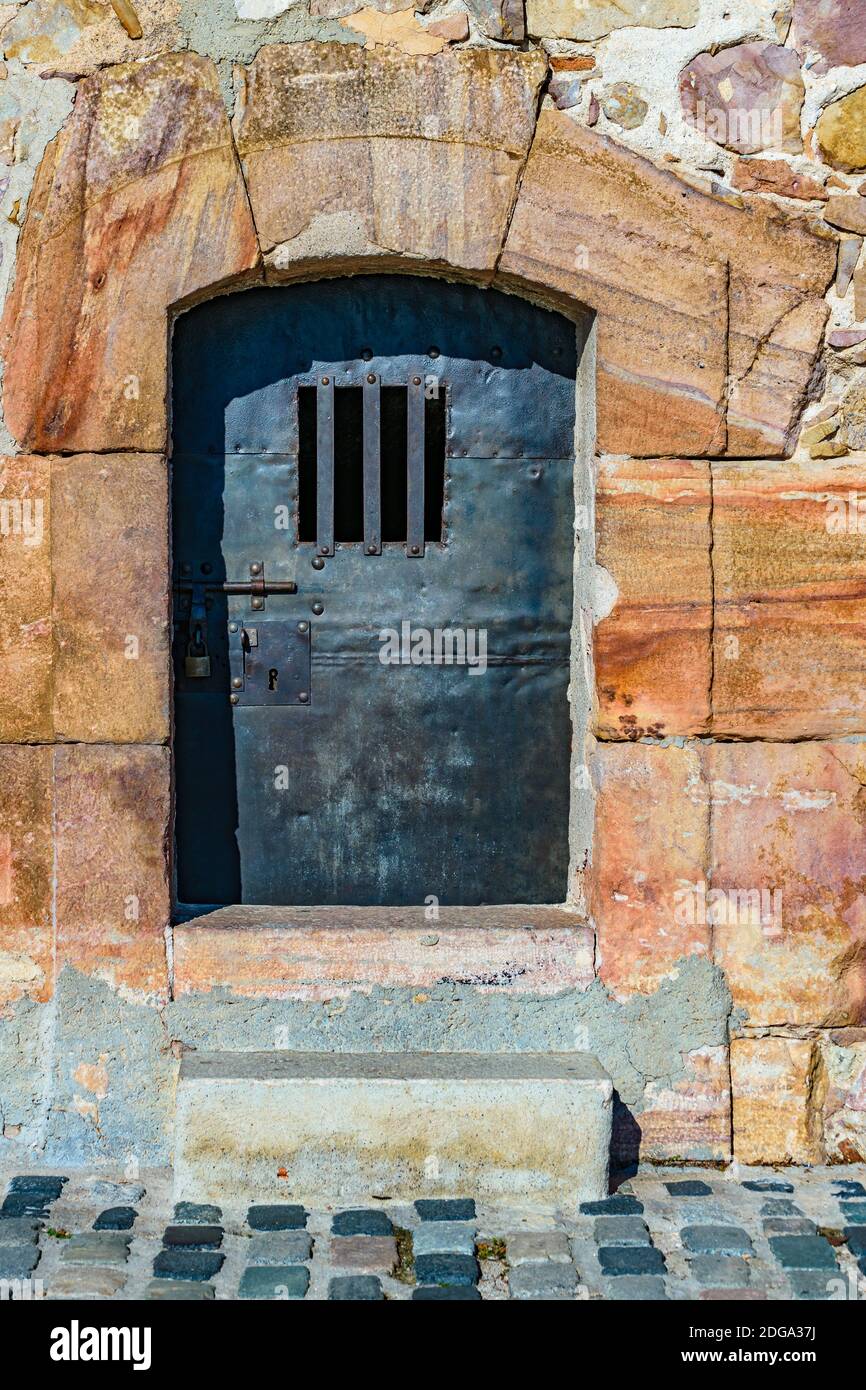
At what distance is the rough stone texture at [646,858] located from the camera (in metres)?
3.54

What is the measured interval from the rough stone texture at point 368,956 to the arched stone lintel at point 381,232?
129 centimetres

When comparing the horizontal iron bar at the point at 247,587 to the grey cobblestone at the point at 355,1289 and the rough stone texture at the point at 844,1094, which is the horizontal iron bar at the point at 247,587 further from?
the rough stone texture at the point at 844,1094

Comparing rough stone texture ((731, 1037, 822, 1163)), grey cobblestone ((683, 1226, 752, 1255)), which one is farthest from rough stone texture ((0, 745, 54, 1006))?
rough stone texture ((731, 1037, 822, 1163))

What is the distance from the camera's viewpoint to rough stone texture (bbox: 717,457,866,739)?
3520mm

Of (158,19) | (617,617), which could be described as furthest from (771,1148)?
(158,19)

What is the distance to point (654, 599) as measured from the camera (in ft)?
11.5

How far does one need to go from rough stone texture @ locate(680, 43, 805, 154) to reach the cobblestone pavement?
267cm

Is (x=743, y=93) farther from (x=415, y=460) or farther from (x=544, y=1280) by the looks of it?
(x=544, y=1280)

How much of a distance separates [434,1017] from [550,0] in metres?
2.64

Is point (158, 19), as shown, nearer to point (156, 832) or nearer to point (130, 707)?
point (130, 707)

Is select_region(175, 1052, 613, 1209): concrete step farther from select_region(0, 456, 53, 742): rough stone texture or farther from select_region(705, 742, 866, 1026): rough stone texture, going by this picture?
select_region(0, 456, 53, 742): rough stone texture

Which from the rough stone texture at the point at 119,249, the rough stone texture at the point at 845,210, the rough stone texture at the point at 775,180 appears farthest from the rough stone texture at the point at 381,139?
the rough stone texture at the point at 845,210

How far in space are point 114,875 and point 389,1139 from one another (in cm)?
99

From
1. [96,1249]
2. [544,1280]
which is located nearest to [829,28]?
[544,1280]
